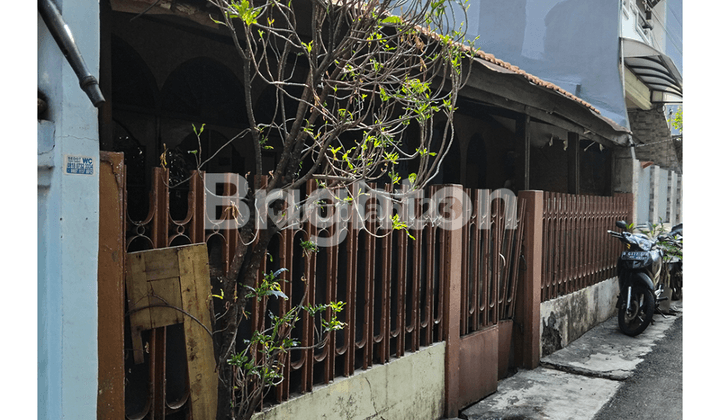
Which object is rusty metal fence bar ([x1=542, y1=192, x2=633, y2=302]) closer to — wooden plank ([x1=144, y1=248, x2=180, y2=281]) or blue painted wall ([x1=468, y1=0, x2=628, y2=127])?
blue painted wall ([x1=468, y1=0, x2=628, y2=127])

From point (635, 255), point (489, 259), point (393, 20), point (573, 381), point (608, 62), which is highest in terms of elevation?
point (608, 62)

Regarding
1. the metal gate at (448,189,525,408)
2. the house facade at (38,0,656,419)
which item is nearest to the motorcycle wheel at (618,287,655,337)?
the house facade at (38,0,656,419)

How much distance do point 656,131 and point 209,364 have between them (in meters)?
13.8

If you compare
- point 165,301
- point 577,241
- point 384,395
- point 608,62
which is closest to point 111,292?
point 165,301

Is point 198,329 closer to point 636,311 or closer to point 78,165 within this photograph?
point 78,165

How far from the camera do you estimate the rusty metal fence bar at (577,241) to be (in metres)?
6.85

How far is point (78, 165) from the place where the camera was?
2.28m

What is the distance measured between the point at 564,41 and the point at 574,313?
715cm

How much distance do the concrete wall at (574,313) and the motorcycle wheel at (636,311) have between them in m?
0.49

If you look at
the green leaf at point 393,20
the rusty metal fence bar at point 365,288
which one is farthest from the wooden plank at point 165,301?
the green leaf at point 393,20

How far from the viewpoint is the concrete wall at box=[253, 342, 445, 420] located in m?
3.42

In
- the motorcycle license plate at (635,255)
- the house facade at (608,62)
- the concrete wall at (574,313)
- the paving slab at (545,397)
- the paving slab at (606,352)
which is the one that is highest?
the house facade at (608,62)

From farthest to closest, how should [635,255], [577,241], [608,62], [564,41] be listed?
[564,41], [608,62], [577,241], [635,255]

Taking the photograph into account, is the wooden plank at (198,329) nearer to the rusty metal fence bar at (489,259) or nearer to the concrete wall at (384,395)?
the concrete wall at (384,395)
